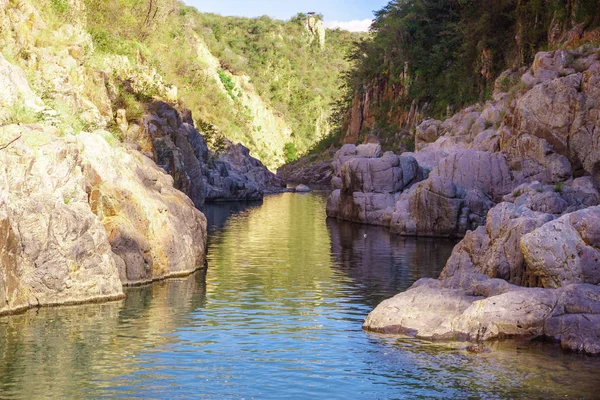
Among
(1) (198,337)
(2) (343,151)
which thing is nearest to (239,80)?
(2) (343,151)

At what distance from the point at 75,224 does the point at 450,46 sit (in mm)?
62785

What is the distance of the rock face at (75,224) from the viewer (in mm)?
20594

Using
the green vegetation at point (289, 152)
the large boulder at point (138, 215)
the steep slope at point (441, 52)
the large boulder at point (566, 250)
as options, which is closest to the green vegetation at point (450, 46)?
the steep slope at point (441, 52)

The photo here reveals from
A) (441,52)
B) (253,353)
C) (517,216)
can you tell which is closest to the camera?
(253,353)

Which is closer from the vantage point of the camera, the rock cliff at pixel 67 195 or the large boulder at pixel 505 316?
the large boulder at pixel 505 316

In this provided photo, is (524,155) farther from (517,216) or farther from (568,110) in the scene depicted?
(517,216)

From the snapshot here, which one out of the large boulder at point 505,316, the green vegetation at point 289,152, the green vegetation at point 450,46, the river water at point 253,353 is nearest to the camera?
the river water at point 253,353

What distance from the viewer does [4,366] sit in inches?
638

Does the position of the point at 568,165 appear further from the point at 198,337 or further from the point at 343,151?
the point at 343,151

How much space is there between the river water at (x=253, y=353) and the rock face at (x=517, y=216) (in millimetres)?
747

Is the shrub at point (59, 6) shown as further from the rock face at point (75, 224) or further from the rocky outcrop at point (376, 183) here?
the rocky outcrop at point (376, 183)

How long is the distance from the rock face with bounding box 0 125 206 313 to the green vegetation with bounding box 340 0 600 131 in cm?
3047

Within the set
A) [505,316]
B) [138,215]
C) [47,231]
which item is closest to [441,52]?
[138,215]

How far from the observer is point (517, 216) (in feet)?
79.2
